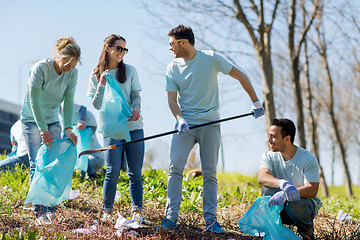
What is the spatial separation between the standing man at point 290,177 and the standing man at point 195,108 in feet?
1.63

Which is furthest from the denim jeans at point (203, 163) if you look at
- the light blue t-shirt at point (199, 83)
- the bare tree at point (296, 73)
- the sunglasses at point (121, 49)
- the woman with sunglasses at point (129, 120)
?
the bare tree at point (296, 73)

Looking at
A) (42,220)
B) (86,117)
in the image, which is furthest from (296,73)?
(42,220)

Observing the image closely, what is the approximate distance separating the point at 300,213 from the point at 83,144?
11.0 feet

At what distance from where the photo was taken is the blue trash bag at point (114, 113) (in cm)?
392

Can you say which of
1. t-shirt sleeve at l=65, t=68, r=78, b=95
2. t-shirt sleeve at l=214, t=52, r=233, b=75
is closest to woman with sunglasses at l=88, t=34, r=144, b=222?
t-shirt sleeve at l=65, t=68, r=78, b=95

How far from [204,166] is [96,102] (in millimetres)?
1254

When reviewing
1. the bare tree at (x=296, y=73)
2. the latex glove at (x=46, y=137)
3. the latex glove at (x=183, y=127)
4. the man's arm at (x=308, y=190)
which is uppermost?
the bare tree at (x=296, y=73)

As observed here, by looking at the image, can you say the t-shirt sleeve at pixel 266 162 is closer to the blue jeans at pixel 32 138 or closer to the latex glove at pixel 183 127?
the latex glove at pixel 183 127

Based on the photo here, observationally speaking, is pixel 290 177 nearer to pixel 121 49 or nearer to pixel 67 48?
pixel 121 49

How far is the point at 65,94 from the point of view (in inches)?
163

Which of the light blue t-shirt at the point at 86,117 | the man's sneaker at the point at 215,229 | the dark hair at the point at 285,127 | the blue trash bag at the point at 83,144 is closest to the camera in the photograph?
the dark hair at the point at 285,127

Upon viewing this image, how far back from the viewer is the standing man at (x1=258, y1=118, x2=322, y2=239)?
136 inches

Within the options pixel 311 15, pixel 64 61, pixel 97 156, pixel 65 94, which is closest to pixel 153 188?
pixel 97 156

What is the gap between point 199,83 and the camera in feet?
12.6
